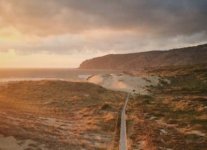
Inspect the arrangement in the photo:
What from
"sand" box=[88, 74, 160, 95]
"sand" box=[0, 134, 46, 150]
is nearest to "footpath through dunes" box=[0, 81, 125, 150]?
"sand" box=[0, 134, 46, 150]

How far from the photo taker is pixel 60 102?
6044 centimetres

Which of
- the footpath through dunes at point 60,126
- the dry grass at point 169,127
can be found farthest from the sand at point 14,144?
the dry grass at point 169,127

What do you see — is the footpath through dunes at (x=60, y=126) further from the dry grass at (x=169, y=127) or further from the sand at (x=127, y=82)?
the sand at (x=127, y=82)

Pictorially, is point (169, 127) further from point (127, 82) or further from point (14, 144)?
point (127, 82)

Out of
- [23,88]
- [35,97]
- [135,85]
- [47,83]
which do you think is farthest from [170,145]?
[135,85]

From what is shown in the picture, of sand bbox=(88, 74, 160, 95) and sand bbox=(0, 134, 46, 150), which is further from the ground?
sand bbox=(88, 74, 160, 95)

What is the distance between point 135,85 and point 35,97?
43.3 meters

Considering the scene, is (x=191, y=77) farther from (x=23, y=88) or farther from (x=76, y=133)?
(x=76, y=133)

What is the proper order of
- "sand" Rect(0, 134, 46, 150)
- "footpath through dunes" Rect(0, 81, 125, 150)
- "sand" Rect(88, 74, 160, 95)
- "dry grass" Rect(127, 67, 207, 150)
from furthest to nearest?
"sand" Rect(88, 74, 160, 95) < "dry grass" Rect(127, 67, 207, 150) < "footpath through dunes" Rect(0, 81, 125, 150) < "sand" Rect(0, 134, 46, 150)

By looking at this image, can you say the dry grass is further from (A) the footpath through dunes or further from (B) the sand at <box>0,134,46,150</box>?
(B) the sand at <box>0,134,46,150</box>

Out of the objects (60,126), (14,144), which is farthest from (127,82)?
(14,144)

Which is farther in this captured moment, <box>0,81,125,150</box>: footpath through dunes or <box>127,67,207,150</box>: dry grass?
<box>127,67,207,150</box>: dry grass

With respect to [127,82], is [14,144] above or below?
below

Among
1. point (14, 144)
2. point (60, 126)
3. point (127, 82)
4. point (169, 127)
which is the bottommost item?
point (169, 127)
